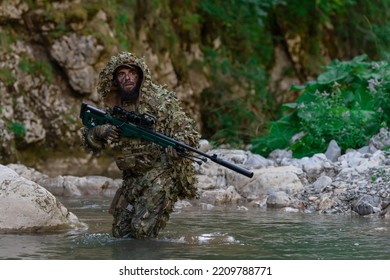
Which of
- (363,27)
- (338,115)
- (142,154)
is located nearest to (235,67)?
(363,27)

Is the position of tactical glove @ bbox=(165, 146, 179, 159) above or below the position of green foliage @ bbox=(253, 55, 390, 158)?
below

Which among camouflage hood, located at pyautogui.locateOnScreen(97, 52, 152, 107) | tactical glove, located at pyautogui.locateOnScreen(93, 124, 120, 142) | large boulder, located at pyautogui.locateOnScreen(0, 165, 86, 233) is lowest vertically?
large boulder, located at pyautogui.locateOnScreen(0, 165, 86, 233)

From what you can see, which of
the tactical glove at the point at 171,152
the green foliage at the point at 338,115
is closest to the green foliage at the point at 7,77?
the green foliage at the point at 338,115

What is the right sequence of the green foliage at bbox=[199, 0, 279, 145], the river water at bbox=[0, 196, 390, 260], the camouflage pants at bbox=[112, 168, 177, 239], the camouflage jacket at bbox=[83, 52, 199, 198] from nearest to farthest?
1. the river water at bbox=[0, 196, 390, 260]
2. the camouflage pants at bbox=[112, 168, 177, 239]
3. the camouflage jacket at bbox=[83, 52, 199, 198]
4. the green foliage at bbox=[199, 0, 279, 145]

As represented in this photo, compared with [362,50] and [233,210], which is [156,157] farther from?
[362,50]

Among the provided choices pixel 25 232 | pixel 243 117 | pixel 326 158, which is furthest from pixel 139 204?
pixel 243 117

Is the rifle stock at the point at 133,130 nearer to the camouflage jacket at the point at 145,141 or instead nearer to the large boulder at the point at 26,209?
the camouflage jacket at the point at 145,141

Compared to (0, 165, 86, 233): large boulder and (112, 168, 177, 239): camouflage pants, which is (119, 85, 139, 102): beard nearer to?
(112, 168, 177, 239): camouflage pants

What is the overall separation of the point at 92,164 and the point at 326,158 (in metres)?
4.61

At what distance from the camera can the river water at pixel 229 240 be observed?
6320 mm

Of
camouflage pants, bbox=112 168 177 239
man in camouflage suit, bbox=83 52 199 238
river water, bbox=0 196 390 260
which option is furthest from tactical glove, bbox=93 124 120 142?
river water, bbox=0 196 390 260

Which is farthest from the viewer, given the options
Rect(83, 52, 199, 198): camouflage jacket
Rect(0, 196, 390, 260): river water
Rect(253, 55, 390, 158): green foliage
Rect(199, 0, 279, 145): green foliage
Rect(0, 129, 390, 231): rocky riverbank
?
Rect(199, 0, 279, 145): green foliage

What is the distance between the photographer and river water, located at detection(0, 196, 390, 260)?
6320mm

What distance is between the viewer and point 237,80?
18141 millimetres
